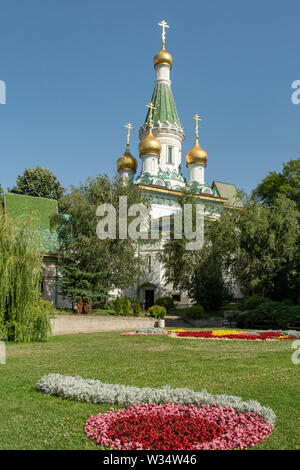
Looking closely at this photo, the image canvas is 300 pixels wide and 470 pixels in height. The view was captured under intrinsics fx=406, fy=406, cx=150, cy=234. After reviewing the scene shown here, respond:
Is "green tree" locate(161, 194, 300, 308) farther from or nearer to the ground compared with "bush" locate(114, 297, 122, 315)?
farther from the ground

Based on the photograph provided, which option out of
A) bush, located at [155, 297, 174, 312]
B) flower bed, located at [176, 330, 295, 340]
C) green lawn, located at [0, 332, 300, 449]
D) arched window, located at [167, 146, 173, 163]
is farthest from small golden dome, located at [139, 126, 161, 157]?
green lawn, located at [0, 332, 300, 449]

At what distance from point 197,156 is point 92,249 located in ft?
76.9

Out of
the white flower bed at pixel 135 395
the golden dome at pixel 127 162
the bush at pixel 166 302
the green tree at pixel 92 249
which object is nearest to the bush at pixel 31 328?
the white flower bed at pixel 135 395

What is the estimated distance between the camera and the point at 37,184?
1774 inches

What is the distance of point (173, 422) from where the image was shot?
209 inches

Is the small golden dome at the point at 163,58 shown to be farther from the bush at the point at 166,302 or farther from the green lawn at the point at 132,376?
the green lawn at the point at 132,376

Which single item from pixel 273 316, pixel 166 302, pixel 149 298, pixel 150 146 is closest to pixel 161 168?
pixel 150 146

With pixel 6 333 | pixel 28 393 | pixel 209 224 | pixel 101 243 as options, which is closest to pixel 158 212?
pixel 209 224

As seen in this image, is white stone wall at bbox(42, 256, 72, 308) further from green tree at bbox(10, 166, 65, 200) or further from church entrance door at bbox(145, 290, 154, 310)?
green tree at bbox(10, 166, 65, 200)

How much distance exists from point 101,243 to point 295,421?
20599mm

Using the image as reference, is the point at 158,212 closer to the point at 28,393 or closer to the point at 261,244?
the point at 261,244

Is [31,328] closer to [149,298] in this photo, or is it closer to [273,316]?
[273,316]

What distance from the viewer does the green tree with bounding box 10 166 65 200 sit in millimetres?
44719

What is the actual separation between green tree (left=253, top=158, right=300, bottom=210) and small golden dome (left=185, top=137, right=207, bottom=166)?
324 inches
